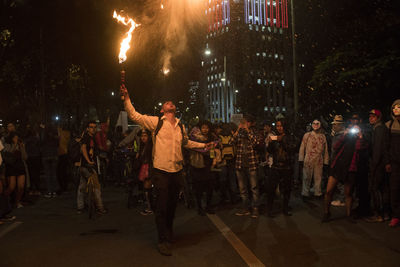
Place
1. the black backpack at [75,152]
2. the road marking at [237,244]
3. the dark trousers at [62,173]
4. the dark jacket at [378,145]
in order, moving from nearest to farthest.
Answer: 1. the road marking at [237,244]
2. the dark jacket at [378,145]
3. the black backpack at [75,152]
4. the dark trousers at [62,173]

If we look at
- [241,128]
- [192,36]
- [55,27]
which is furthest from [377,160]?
[192,36]

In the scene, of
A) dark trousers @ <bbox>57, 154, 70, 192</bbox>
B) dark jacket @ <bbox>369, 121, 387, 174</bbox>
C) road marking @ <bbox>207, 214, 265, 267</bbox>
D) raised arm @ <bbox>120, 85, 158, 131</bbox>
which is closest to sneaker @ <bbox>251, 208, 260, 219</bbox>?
road marking @ <bbox>207, 214, 265, 267</bbox>

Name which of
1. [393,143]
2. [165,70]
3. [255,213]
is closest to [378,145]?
[393,143]

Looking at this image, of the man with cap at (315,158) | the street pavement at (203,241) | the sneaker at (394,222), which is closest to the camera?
the street pavement at (203,241)

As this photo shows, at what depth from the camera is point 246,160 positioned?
8.34m

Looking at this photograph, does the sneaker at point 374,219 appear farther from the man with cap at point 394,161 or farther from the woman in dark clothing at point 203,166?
the woman in dark clothing at point 203,166

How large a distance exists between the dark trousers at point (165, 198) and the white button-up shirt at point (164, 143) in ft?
0.36

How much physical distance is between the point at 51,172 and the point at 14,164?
2.67m

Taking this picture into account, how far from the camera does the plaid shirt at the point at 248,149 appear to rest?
828 centimetres

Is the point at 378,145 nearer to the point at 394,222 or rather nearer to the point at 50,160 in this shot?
Result: the point at 394,222

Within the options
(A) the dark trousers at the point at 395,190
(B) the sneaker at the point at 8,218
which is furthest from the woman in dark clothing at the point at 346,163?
(B) the sneaker at the point at 8,218

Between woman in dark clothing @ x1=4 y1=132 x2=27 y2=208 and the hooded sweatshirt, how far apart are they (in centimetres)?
749

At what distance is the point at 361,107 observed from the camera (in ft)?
51.4

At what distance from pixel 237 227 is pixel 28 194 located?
7.46m
